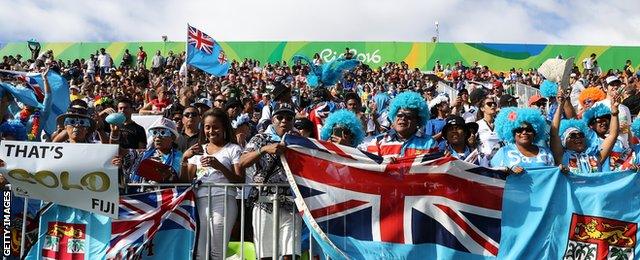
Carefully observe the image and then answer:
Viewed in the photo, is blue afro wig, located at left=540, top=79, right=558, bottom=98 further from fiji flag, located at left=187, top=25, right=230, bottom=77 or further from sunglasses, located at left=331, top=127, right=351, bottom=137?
fiji flag, located at left=187, top=25, right=230, bottom=77

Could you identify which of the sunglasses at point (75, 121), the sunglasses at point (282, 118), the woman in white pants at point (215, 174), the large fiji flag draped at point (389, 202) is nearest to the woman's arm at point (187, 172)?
the woman in white pants at point (215, 174)

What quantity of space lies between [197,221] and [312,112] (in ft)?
14.2

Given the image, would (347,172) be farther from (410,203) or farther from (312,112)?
(312,112)

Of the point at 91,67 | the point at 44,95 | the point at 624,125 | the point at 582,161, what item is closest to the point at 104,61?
the point at 91,67

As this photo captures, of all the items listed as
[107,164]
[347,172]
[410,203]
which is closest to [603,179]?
[410,203]

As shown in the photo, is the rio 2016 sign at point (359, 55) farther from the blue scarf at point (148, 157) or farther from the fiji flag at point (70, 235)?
the fiji flag at point (70, 235)

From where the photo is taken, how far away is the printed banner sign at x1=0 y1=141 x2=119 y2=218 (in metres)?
6.48

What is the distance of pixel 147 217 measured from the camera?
260 inches

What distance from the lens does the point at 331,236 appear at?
6422 mm

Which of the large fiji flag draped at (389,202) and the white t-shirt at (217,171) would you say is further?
the white t-shirt at (217,171)

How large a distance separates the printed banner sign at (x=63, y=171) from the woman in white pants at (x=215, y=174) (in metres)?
0.67

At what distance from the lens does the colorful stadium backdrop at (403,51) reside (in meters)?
32.8

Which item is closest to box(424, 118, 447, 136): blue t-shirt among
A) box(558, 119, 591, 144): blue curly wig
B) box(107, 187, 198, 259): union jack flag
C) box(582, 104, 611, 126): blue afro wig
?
box(582, 104, 611, 126): blue afro wig

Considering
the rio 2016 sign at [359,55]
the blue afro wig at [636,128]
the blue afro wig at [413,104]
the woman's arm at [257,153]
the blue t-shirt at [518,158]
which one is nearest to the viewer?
the woman's arm at [257,153]
